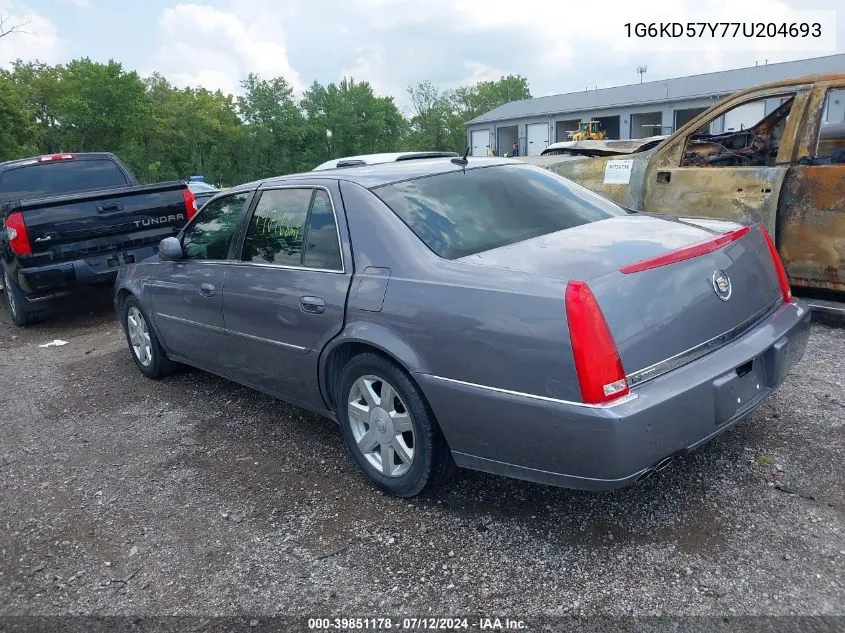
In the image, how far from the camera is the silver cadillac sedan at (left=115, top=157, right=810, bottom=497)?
255cm

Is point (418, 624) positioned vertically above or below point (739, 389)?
Result: below

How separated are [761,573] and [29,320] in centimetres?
795

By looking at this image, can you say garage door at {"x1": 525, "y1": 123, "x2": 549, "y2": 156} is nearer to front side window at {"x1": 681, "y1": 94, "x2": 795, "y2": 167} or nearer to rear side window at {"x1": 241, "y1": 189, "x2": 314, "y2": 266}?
front side window at {"x1": 681, "y1": 94, "x2": 795, "y2": 167}

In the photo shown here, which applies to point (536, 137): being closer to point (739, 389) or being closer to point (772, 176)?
point (772, 176)

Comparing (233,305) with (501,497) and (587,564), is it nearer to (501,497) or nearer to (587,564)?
(501,497)

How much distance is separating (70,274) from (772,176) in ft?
21.8

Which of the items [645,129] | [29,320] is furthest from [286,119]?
[29,320]

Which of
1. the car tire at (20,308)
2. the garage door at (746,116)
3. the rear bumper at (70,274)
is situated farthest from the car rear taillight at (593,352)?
the garage door at (746,116)

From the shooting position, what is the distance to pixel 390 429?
10.6 feet

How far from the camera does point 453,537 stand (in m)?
3.00

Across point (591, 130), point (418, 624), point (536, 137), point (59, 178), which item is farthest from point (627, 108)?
point (418, 624)

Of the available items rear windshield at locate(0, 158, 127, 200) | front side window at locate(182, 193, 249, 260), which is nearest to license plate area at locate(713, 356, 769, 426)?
front side window at locate(182, 193, 249, 260)

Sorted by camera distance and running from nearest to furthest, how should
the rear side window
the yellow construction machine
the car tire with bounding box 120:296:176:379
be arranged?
1. the rear side window
2. the car tire with bounding box 120:296:176:379
3. the yellow construction machine

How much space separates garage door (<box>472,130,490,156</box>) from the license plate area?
51.1 m
